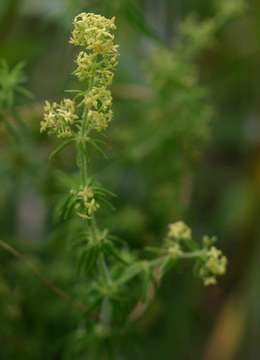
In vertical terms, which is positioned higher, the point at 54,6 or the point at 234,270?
the point at 54,6

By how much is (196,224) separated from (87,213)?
0.97 m

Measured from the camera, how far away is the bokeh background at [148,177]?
1.20 metres

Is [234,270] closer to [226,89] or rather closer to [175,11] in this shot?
[226,89]

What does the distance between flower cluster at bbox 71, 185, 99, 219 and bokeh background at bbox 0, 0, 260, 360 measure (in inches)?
10.2

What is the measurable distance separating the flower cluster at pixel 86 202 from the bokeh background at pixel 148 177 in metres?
0.26

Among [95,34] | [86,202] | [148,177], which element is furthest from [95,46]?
[148,177]

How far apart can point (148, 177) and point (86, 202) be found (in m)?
0.66

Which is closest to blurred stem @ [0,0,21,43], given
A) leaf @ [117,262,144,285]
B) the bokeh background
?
the bokeh background

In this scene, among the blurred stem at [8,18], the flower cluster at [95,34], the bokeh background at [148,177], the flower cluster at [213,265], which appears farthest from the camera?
the blurred stem at [8,18]

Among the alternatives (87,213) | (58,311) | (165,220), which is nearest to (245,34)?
(165,220)

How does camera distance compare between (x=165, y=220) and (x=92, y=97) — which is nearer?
(x=92, y=97)

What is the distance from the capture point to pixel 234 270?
169 centimetres

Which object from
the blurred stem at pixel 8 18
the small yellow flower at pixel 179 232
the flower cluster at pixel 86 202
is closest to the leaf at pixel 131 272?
the small yellow flower at pixel 179 232

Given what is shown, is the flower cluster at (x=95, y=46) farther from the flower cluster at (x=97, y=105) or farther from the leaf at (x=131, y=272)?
the leaf at (x=131, y=272)
